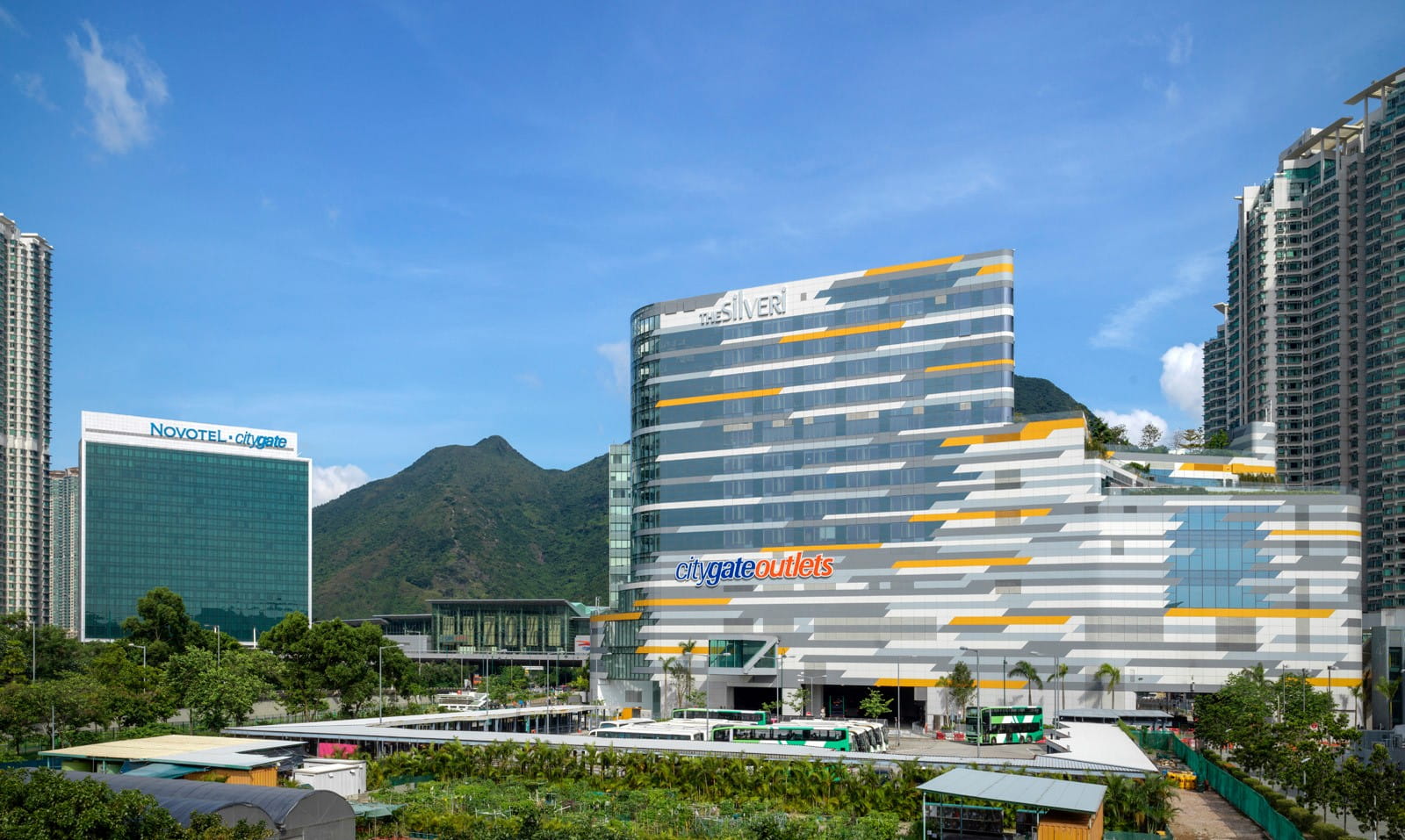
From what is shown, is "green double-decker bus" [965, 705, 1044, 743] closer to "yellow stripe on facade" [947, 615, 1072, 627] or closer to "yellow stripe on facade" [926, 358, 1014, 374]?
"yellow stripe on facade" [947, 615, 1072, 627]

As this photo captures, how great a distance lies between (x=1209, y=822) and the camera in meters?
63.2

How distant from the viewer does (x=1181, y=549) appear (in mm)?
111688

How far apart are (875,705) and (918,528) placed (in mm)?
19055

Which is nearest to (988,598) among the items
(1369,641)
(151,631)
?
(1369,641)

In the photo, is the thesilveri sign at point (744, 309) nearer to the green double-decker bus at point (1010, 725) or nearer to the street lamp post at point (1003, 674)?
the street lamp post at point (1003, 674)

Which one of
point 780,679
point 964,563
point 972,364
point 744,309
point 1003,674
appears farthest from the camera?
point 744,309

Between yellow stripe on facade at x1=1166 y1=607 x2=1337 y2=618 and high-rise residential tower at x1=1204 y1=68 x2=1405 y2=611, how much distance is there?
64.8 metres

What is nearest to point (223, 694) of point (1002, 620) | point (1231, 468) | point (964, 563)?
point (964, 563)

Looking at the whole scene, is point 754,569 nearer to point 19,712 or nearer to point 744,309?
point 744,309

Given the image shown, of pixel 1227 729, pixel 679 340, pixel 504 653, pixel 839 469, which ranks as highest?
pixel 679 340

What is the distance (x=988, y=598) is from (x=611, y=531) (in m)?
60.5

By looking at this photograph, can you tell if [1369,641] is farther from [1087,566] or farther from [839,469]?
[839,469]

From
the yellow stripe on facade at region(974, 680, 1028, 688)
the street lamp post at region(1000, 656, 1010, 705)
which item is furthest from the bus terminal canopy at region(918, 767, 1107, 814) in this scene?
the street lamp post at region(1000, 656, 1010, 705)

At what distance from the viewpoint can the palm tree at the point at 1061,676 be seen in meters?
112
